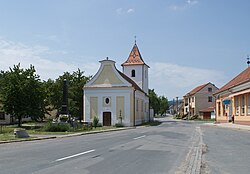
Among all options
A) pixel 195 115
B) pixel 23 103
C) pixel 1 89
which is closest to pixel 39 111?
pixel 23 103

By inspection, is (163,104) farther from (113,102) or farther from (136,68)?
(113,102)

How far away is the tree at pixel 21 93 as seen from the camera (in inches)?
1651

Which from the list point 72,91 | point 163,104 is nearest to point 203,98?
point 72,91

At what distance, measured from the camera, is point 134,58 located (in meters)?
66.4

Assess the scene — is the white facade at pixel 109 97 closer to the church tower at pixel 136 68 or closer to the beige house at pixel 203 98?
the church tower at pixel 136 68

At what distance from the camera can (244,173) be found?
9.16m

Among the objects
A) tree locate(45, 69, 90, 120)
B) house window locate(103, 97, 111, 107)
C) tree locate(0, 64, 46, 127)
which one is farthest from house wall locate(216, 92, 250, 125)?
tree locate(0, 64, 46, 127)

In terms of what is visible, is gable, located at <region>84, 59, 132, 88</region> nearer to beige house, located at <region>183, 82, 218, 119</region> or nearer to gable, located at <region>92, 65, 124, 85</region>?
gable, located at <region>92, 65, 124, 85</region>

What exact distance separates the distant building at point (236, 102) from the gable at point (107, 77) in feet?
53.0

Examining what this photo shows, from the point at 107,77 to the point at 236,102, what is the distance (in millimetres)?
18563

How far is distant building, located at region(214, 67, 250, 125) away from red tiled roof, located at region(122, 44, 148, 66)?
1640 cm

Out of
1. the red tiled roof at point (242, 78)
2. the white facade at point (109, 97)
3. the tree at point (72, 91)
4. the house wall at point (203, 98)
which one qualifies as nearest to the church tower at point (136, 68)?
the tree at point (72, 91)

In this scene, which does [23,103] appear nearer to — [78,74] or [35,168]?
[78,74]

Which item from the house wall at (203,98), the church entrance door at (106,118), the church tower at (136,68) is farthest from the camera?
the house wall at (203,98)
